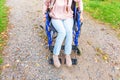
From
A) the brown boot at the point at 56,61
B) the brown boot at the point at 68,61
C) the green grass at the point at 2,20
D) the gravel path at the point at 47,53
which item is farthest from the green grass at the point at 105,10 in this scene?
the brown boot at the point at 56,61

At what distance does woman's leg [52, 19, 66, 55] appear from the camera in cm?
458

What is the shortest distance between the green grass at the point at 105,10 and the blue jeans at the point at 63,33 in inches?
105

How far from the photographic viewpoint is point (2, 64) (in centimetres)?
479

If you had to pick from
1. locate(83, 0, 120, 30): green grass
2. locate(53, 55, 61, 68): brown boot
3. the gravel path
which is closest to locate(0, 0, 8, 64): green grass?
the gravel path

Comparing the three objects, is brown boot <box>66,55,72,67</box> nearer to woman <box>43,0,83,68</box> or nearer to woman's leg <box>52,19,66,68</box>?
woman <box>43,0,83,68</box>

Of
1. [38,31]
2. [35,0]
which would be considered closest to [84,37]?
[38,31]

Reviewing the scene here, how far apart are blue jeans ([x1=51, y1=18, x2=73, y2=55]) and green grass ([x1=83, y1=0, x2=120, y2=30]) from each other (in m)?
2.65

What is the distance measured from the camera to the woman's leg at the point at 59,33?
4578mm

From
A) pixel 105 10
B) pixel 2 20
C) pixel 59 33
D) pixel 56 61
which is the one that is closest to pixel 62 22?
pixel 59 33

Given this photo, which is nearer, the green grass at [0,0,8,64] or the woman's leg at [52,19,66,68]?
Result: the woman's leg at [52,19,66,68]

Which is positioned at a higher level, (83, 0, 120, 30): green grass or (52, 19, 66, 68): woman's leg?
(52, 19, 66, 68): woman's leg

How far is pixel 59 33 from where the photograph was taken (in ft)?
15.1

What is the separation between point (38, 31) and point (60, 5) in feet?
5.60

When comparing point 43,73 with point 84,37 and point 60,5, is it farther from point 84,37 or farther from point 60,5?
point 84,37
